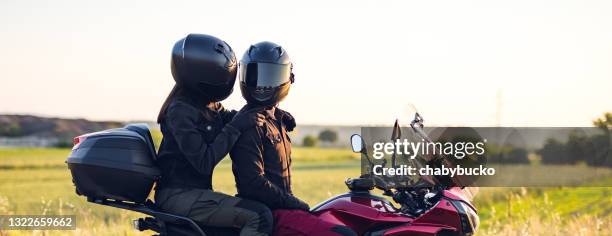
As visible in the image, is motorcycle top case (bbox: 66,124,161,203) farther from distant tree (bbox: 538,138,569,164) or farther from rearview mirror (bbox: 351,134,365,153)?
distant tree (bbox: 538,138,569,164)

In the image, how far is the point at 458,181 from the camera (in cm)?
688

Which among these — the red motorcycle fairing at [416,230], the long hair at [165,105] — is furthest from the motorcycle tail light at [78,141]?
the red motorcycle fairing at [416,230]

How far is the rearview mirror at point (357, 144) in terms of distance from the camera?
259 inches

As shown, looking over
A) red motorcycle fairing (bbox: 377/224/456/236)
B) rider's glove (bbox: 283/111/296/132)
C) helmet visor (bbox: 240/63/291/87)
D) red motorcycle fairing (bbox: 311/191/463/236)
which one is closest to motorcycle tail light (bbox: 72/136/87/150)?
helmet visor (bbox: 240/63/291/87)

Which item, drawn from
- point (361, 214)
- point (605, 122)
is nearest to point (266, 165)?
point (361, 214)

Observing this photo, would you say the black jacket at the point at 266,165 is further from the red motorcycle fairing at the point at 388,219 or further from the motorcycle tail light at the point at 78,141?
the motorcycle tail light at the point at 78,141

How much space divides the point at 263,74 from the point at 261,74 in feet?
0.05

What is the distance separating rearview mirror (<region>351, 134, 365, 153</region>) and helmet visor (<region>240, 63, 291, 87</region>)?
71cm

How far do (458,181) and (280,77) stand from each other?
163 centimetres

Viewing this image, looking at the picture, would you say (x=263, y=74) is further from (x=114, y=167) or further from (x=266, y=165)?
(x=114, y=167)

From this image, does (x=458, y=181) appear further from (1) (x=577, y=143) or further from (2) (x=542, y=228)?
(1) (x=577, y=143)

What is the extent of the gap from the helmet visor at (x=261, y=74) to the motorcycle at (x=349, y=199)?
2.42ft

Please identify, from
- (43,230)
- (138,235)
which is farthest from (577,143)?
(43,230)

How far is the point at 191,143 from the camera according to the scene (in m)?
6.02
